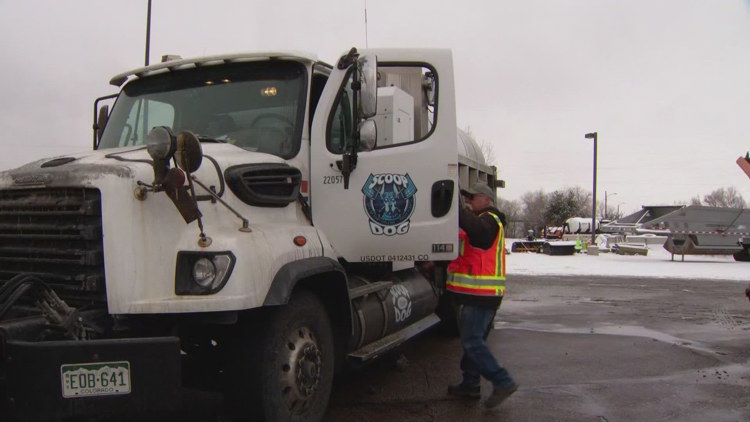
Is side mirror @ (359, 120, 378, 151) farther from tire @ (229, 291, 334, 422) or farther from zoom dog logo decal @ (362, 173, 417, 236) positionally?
tire @ (229, 291, 334, 422)

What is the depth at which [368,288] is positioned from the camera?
5.04m

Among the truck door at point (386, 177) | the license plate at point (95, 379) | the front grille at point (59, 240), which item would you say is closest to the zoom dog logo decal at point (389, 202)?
the truck door at point (386, 177)

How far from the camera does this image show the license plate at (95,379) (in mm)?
3000

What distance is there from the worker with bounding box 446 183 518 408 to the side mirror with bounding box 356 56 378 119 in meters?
1.23

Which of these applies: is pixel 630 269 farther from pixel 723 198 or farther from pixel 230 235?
pixel 723 198

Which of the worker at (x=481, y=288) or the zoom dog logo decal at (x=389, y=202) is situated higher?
the zoom dog logo decal at (x=389, y=202)

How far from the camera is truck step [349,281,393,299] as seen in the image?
4.72 meters

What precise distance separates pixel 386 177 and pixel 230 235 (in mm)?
1668

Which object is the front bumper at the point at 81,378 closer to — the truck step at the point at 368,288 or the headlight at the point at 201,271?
the headlight at the point at 201,271

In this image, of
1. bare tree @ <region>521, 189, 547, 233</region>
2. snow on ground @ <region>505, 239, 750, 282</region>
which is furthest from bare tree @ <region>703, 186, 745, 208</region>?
snow on ground @ <region>505, 239, 750, 282</region>

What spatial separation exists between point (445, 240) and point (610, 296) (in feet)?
30.4

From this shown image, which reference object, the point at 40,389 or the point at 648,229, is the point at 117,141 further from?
the point at 648,229

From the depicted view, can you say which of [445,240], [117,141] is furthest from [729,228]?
[117,141]

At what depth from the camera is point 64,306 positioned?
129 inches
